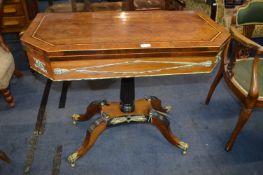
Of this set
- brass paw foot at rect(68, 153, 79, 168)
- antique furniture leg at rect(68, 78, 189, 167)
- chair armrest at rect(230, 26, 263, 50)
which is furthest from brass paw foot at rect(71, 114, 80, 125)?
chair armrest at rect(230, 26, 263, 50)

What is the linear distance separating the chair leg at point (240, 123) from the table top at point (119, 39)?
48cm

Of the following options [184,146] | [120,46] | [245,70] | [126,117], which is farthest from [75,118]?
[245,70]

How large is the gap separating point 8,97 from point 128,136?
3.42ft

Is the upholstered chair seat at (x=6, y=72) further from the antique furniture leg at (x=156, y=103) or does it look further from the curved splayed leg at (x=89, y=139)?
the antique furniture leg at (x=156, y=103)

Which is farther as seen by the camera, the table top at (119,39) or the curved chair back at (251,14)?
the curved chair back at (251,14)

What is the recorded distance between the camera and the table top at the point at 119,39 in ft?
3.98

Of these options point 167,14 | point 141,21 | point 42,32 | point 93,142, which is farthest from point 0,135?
point 167,14

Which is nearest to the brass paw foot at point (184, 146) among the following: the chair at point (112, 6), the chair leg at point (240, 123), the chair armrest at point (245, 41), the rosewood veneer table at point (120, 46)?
the chair leg at point (240, 123)

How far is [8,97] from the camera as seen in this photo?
2.14 metres

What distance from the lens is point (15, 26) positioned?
3.00m

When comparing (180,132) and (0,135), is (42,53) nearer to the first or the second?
(0,135)

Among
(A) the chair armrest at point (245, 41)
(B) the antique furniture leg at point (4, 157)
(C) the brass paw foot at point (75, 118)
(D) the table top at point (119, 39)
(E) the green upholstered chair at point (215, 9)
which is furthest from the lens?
(E) the green upholstered chair at point (215, 9)

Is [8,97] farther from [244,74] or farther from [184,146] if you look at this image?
[244,74]

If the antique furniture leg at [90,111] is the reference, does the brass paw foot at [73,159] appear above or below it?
below
